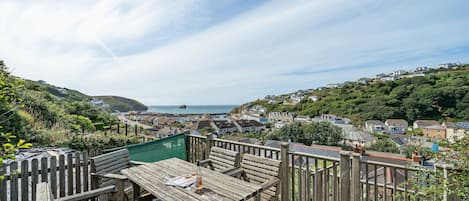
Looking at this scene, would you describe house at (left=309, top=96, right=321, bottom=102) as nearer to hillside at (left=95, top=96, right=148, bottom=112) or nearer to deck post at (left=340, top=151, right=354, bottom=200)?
hillside at (left=95, top=96, right=148, bottom=112)

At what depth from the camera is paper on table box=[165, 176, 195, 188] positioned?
8.39 feet

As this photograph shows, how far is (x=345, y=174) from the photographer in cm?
318

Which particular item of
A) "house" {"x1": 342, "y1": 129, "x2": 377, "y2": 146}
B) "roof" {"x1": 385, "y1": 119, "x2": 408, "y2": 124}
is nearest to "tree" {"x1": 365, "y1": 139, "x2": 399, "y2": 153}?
"house" {"x1": 342, "y1": 129, "x2": 377, "y2": 146}

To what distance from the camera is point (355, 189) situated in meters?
3.12

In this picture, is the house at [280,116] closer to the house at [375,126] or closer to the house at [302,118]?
the house at [302,118]

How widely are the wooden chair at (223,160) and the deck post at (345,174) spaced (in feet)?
4.27

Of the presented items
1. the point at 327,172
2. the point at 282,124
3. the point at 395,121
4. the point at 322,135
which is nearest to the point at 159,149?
the point at 327,172

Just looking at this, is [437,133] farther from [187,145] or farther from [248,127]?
[248,127]

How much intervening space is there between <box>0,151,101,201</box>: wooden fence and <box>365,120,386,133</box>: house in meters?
27.3

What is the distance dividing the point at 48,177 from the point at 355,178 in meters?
4.00

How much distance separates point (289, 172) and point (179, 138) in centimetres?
230

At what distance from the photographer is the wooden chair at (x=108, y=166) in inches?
137

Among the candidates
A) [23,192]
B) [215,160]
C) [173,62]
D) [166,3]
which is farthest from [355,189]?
[173,62]

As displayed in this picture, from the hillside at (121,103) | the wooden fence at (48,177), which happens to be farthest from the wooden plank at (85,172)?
the hillside at (121,103)
